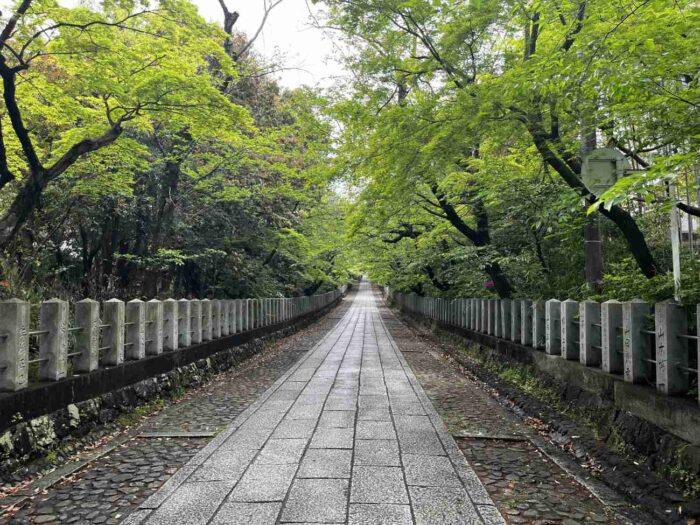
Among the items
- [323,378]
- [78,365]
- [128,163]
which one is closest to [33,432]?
[78,365]

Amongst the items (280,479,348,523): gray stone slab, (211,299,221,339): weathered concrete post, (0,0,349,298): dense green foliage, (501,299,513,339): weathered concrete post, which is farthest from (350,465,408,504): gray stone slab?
(211,299,221,339): weathered concrete post

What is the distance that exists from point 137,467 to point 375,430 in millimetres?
2741

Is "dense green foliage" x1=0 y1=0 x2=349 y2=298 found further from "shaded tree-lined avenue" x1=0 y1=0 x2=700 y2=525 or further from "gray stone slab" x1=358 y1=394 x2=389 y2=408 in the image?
"gray stone slab" x1=358 y1=394 x2=389 y2=408

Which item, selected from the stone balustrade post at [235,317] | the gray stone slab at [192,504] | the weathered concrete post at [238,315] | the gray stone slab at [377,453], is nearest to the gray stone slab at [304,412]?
the gray stone slab at [377,453]

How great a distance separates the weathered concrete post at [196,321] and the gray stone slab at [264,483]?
5909 millimetres

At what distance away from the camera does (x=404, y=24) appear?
26.7 ft

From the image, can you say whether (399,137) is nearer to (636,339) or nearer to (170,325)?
(636,339)

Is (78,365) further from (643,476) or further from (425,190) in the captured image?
(425,190)

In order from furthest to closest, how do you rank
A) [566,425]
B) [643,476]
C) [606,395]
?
[566,425], [606,395], [643,476]

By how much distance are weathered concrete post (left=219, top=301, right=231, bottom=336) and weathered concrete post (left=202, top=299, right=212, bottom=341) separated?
3.05 feet

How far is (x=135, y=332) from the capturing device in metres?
7.32

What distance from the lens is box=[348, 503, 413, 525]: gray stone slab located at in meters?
3.40

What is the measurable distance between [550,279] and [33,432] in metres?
9.81

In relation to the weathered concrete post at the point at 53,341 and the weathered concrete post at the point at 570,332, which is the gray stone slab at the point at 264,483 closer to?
the weathered concrete post at the point at 53,341
